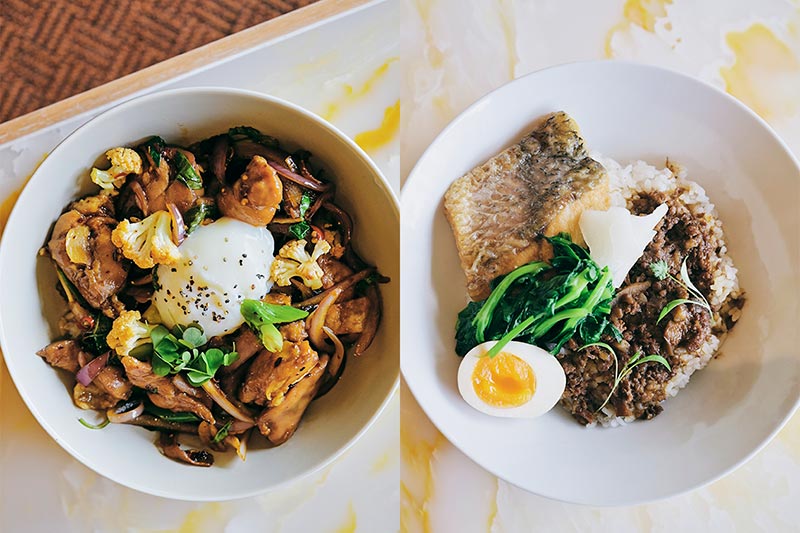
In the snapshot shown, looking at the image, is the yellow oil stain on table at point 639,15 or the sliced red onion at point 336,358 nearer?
the sliced red onion at point 336,358

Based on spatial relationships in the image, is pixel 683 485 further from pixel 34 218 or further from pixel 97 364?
pixel 34 218

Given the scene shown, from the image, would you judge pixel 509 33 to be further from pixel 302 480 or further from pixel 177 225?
pixel 302 480

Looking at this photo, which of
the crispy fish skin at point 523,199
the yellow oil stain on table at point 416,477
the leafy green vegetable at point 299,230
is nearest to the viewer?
the yellow oil stain on table at point 416,477

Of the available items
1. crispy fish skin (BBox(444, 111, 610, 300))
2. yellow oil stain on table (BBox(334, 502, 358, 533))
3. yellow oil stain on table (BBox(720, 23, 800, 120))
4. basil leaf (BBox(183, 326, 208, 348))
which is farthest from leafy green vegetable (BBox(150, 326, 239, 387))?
yellow oil stain on table (BBox(720, 23, 800, 120))

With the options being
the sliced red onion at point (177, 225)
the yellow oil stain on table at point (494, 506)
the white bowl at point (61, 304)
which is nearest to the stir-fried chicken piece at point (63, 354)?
the white bowl at point (61, 304)

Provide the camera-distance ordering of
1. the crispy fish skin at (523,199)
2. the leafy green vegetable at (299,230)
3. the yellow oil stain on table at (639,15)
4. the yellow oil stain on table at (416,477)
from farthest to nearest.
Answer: the yellow oil stain on table at (639,15) < the crispy fish skin at (523,199) < the leafy green vegetable at (299,230) < the yellow oil stain on table at (416,477)

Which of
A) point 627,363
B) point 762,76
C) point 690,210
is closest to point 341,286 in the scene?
point 627,363

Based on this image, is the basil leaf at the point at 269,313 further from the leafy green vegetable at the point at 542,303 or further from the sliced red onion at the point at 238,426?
the leafy green vegetable at the point at 542,303
